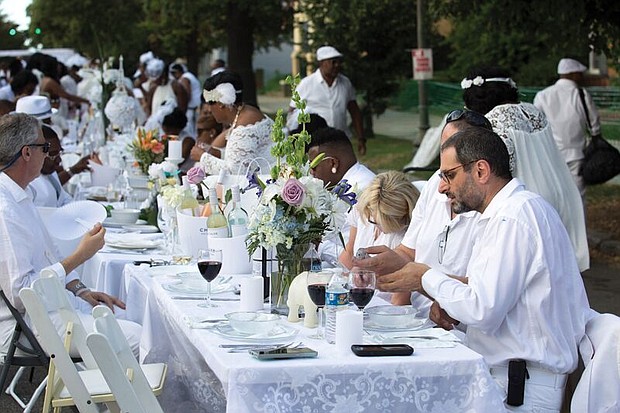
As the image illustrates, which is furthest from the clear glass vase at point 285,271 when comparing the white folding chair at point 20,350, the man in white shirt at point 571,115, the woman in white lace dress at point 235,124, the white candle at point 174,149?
the man in white shirt at point 571,115

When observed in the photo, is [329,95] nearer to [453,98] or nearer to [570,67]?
[570,67]

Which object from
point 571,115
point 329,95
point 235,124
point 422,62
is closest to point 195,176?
point 235,124

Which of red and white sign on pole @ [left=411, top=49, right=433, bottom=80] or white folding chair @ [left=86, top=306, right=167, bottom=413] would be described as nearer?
white folding chair @ [left=86, top=306, right=167, bottom=413]

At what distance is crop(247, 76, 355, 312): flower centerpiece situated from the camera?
482 centimetres

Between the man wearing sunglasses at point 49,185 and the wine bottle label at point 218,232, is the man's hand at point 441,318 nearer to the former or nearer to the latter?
the wine bottle label at point 218,232

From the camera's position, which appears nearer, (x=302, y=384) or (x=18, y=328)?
(x=302, y=384)

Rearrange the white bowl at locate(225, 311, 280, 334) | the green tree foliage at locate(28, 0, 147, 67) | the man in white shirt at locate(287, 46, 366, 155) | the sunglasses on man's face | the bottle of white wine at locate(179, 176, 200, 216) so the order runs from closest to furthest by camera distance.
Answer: the white bowl at locate(225, 311, 280, 334)
the sunglasses on man's face
the bottle of white wine at locate(179, 176, 200, 216)
the man in white shirt at locate(287, 46, 366, 155)
the green tree foliage at locate(28, 0, 147, 67)

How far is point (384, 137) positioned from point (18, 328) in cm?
2152

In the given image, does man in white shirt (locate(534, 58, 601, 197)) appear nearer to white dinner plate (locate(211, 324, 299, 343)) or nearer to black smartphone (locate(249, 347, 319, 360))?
white dinner plate (locate(211, 324, 299, 343))

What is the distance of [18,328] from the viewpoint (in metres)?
5.60

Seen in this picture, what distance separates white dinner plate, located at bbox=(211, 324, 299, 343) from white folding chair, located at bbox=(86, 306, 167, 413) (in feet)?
1.21

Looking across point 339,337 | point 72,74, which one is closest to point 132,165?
point 339,337

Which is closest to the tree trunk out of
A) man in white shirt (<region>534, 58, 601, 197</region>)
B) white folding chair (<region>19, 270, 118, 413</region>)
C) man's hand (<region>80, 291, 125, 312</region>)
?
man in white shirt (<region>534, 58, 601, 197</region>)

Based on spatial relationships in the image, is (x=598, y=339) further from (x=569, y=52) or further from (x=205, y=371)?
(x=569, y=52)
